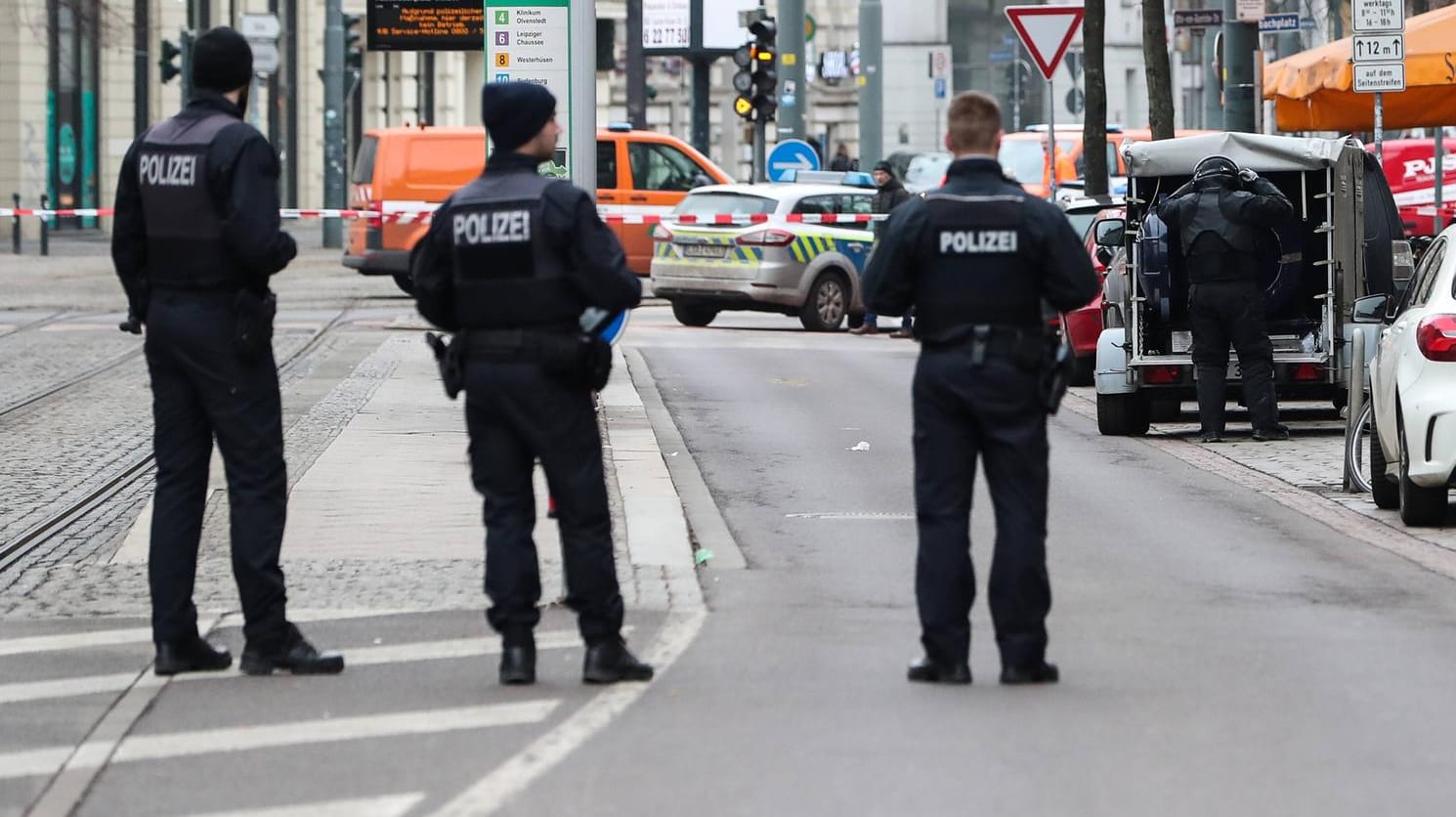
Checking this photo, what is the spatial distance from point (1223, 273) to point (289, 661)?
902 centimetres

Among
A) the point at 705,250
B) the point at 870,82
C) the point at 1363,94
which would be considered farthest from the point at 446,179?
the point at 870,82

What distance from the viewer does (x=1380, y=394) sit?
477 inches

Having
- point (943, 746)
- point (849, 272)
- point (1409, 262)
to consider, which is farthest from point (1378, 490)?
point (849, 272)

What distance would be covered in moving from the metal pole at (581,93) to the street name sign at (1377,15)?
5732 mm

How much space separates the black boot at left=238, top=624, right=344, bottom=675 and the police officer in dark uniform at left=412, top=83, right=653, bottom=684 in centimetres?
56

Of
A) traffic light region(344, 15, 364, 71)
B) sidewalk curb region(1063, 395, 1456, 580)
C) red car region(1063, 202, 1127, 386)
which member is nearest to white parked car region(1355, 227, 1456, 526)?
sidewalk curb region(1063, 395, 1456, 580)

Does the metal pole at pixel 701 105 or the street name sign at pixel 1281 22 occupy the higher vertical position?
the metal pole at pixel 701 105

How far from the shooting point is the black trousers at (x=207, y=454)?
25.0ft

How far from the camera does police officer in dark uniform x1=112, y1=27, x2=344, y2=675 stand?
7551 millimetres

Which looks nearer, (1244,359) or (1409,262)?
(1244,359)

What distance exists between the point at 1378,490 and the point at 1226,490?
1.11 meters

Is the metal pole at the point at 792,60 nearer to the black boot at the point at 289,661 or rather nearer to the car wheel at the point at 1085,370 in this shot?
the car wheel at the point at 1085,370

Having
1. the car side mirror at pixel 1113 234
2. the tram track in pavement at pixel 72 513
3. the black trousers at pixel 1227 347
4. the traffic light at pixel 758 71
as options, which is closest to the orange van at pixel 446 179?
the traffic light at pixel 758 71

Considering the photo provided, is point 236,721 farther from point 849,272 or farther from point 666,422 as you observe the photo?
point 849,272
